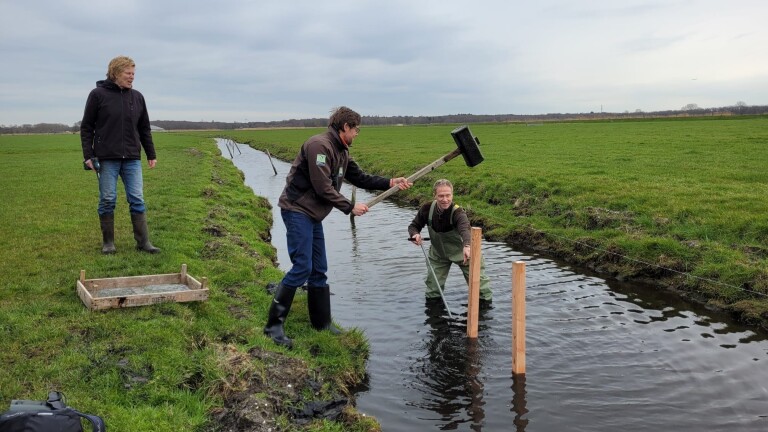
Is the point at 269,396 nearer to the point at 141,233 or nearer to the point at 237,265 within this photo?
the point at 237,265

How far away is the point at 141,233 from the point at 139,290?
2.46 meters

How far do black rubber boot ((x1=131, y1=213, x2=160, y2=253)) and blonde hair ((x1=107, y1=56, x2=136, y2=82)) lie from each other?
228 centimetres

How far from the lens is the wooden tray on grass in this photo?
7375mm

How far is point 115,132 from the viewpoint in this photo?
9344mm

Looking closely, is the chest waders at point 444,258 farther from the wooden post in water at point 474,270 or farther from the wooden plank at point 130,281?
the wooden plank at point 130,281

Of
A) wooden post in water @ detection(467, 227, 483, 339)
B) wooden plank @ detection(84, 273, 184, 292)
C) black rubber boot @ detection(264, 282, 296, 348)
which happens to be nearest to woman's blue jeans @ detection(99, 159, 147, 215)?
wooden plank @ detection(84, 273, 184, 292)

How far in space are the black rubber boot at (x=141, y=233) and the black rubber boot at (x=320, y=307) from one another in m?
3.76

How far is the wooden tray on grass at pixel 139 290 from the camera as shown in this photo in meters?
7.38

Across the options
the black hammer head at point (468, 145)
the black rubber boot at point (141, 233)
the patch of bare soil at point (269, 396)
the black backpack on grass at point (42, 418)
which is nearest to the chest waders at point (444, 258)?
the black hammer head at point (468, 145)

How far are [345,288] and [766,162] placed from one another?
1950 cm

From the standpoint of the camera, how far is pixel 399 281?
1220cm

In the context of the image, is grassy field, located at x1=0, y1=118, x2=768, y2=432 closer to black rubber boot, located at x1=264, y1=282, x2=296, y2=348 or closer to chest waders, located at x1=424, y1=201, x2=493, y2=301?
black rubber boot, located at x1=264, y1=282, x2=296, y2=348

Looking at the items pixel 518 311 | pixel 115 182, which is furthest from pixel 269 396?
pixel 115 182

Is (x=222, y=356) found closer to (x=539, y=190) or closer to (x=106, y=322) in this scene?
(x=106, y=322)
